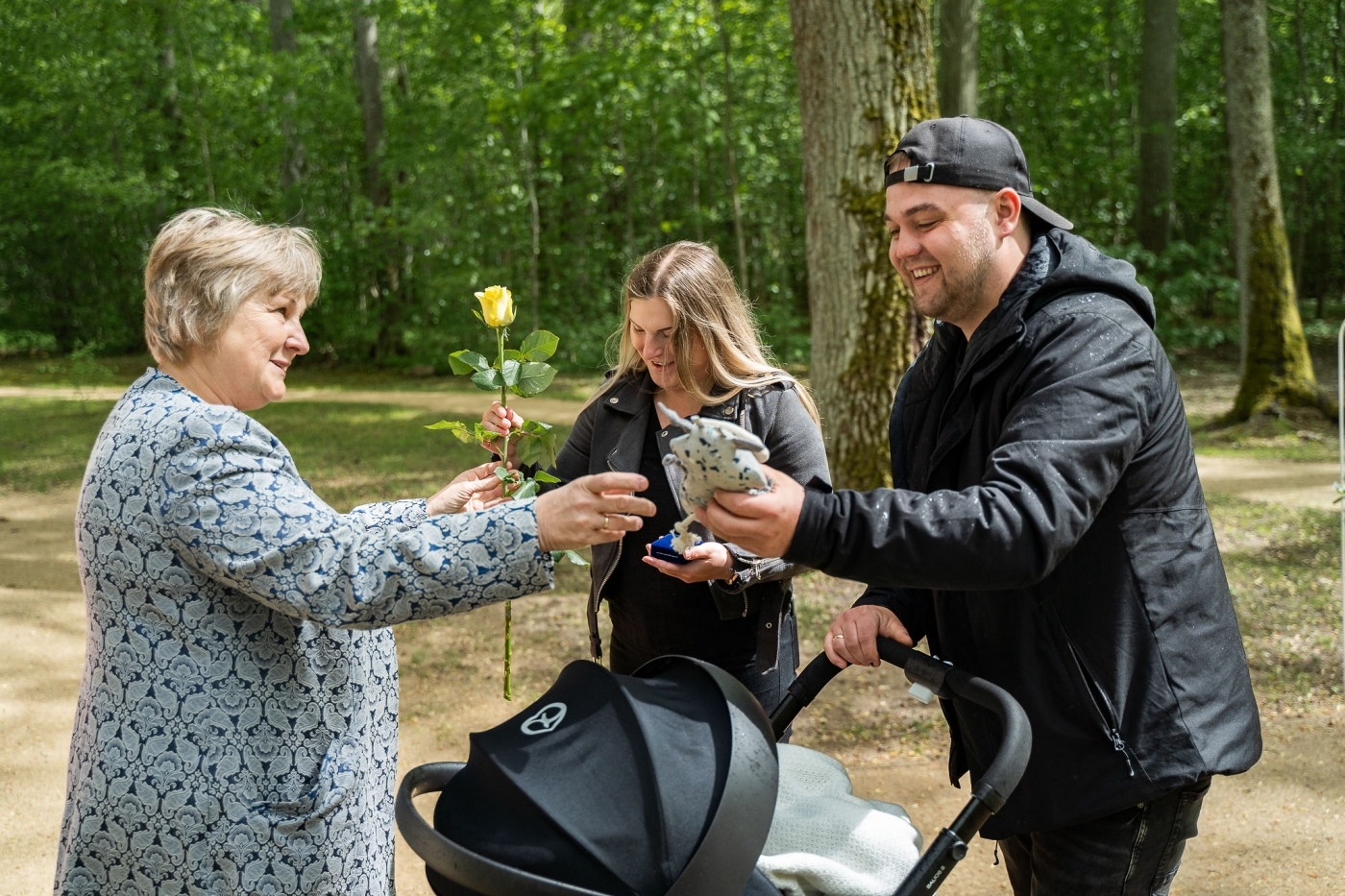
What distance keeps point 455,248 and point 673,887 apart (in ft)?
55.9

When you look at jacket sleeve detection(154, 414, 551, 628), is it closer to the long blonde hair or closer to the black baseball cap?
the black baseball cap

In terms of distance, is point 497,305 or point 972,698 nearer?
point 972,698

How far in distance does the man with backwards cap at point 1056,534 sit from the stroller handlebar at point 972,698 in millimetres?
110

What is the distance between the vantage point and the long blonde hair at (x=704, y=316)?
3.05 metres

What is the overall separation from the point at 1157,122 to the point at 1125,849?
59.2ft

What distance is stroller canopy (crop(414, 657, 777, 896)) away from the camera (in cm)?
143

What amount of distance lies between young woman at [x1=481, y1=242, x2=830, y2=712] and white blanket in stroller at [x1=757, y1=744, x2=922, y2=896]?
116cm

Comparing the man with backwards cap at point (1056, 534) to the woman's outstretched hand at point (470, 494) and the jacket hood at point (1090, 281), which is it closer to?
the jacket hood at point (1090, 281)

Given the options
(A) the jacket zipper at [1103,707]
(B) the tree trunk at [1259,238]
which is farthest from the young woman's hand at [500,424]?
(B) the tree trunk at [1259,238]

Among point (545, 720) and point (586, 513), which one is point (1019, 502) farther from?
point (545, 720)

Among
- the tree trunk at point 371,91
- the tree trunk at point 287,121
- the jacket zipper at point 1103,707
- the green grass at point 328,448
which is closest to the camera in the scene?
the jacket zipper at point 1103,707

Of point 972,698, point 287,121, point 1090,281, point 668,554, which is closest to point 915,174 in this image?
point 1090,281

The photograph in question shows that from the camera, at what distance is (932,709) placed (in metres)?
5.18

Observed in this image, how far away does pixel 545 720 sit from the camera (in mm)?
1596
